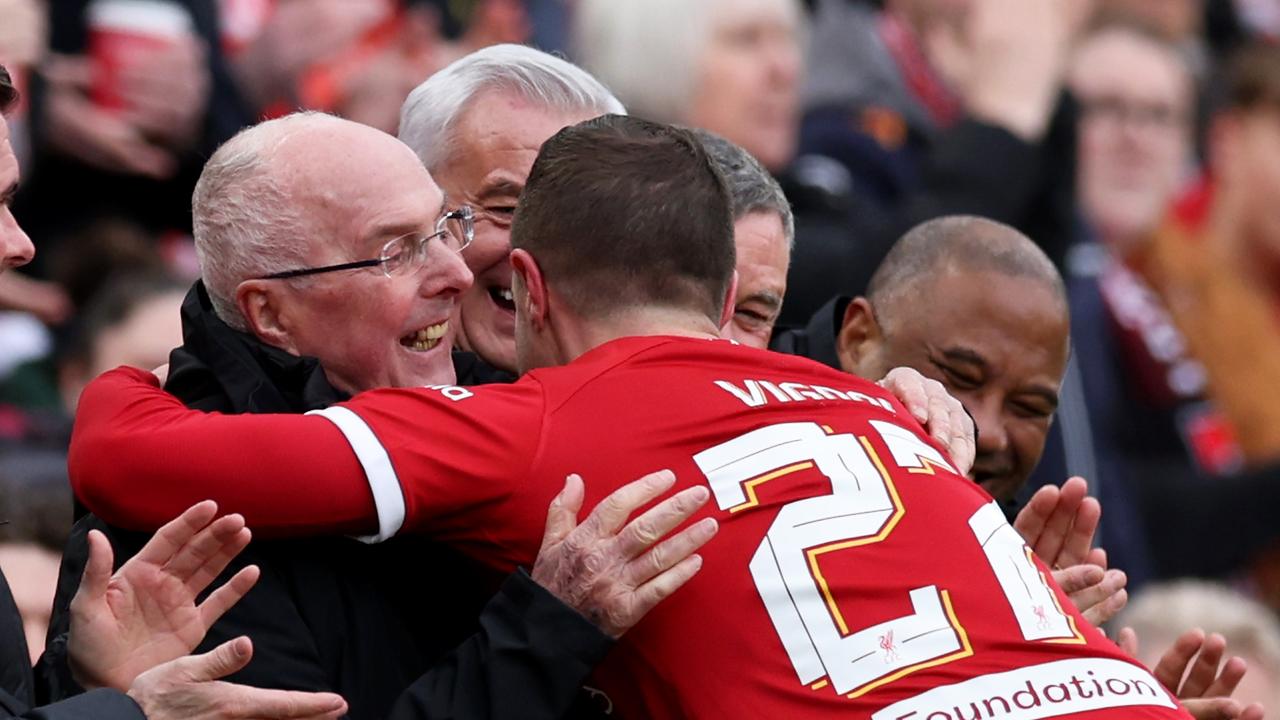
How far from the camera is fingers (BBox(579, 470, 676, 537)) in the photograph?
3.42m

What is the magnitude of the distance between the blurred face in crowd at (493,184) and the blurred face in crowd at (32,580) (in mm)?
1325

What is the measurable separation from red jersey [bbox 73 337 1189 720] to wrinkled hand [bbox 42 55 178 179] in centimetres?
364

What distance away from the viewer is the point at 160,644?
3604 mm

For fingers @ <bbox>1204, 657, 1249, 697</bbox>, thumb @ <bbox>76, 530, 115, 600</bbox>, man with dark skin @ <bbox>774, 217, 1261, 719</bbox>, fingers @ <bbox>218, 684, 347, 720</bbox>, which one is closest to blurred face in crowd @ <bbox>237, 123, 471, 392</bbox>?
thumb @ <bbox>76, 530, 115, 600</bbox>

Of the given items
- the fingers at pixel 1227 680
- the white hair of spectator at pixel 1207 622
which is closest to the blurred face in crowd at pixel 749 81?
the white hair of spectator at pixel 1207 622

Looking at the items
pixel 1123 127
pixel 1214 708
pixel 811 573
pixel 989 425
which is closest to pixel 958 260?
pixel 989 425

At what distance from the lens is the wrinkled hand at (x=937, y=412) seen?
3.97 m

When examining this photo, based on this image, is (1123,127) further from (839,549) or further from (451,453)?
(451,453)

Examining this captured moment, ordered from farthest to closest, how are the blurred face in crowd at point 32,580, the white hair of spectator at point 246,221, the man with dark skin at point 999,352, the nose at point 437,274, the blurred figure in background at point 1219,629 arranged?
the blurred figure in background at point 1219,629, the blurred face in crowd at point 32,580, the man with dark skin at point 999,352, the nose at point 437,274, the white hair of spectator at point 246,221

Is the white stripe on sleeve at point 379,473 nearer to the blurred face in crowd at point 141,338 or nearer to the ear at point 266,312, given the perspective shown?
the ear at point 266,312

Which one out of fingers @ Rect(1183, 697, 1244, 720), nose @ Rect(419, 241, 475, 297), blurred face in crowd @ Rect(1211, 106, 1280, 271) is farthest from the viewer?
blurred face in crowd @ Rect(1211, 106, 1280, 271)

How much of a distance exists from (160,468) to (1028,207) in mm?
3967

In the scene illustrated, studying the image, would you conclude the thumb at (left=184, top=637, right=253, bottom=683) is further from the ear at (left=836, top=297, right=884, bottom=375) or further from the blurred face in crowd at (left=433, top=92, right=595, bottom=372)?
the ear at (left=836, top=297, right=884, bottom=375)

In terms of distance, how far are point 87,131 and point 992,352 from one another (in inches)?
139
